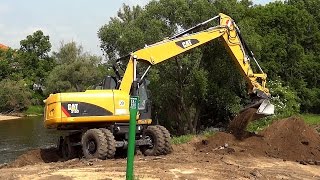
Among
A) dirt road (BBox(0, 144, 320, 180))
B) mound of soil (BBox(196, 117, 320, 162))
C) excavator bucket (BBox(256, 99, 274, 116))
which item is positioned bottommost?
dirt road (BBox(0, 144, 320, 180))

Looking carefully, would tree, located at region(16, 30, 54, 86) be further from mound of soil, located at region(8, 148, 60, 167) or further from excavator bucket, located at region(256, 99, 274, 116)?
excavator bucket, located at region(256, 99, 274, 116)

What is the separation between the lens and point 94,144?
12156mm

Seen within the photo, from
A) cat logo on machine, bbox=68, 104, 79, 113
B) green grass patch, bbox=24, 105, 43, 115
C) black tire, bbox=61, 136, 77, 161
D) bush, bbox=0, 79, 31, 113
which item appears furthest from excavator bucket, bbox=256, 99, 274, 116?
green grass patch, bbox=24, 105, 43, 115

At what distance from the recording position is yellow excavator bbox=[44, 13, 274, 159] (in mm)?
12211

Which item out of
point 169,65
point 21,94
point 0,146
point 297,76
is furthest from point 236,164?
point 21,94

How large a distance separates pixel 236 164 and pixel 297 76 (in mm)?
22935

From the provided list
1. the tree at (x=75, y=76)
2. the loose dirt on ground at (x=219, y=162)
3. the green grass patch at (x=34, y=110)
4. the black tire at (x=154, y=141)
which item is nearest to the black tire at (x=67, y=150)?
the loose dirt on ground at (x=219, y=162)

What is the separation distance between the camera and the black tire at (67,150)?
13.5 m

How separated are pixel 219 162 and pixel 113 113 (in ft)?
9.97

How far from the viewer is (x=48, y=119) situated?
12.6 m

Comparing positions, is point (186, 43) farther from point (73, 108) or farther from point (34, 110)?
point (34, 110)

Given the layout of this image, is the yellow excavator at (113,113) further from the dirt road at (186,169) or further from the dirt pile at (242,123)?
the dirt road at (186,169)

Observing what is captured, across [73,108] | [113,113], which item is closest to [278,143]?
[113,113]

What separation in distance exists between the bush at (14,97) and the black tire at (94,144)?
51.5 metres
